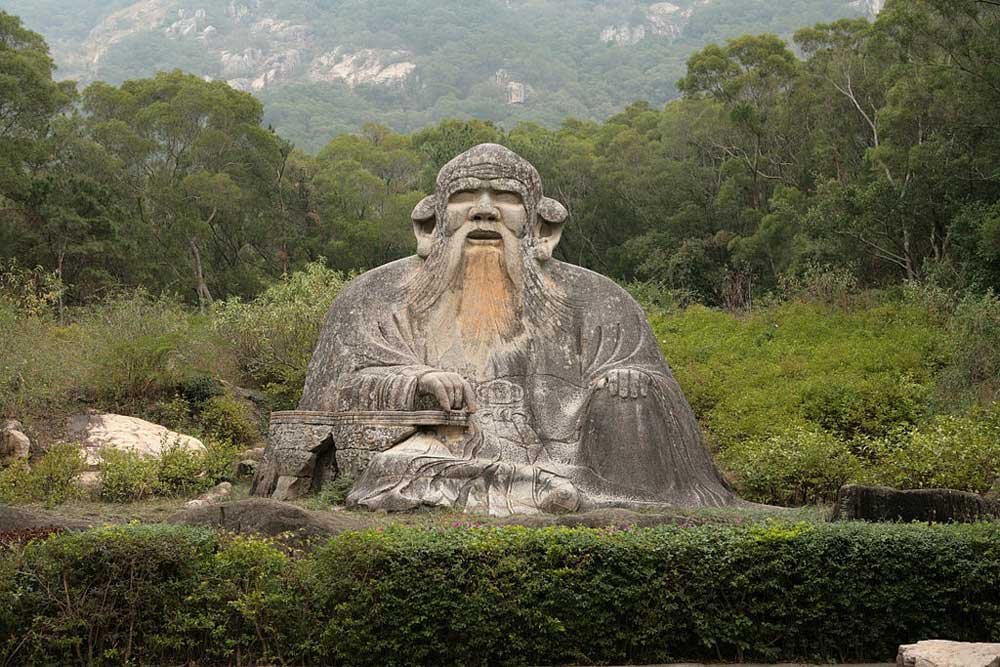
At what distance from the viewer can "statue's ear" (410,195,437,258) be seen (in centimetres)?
1240

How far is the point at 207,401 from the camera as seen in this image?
17547 millimetres

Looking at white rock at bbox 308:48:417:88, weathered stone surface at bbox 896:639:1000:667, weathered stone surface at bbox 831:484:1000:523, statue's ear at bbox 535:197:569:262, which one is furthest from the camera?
white rock at bbox 308:48:417:88

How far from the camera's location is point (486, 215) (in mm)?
12023

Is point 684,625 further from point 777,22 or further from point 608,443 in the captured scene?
point 777,22

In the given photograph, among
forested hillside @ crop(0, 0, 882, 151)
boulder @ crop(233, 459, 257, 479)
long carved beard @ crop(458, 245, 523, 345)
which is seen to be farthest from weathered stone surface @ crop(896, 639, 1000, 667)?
forested hillside @ crop(0, 0, 882, 151)

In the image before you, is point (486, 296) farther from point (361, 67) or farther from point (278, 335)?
point (361, 67)

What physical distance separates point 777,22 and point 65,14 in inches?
2309

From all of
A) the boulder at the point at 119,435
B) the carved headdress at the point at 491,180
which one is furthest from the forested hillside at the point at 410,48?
the carved headdress at the point at 491,180

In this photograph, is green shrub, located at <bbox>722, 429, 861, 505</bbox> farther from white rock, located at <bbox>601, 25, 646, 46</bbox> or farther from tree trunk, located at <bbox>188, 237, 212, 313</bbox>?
white rock, located at <bbox>601, 25, 646, 46</bbox>

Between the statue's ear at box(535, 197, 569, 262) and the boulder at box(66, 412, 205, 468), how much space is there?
471cm

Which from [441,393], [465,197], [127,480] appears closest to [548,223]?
[465,197]

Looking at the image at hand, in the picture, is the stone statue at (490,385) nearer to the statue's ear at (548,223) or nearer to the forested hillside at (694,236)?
the statue's ear at (548,223)

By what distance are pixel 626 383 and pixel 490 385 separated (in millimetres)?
1254

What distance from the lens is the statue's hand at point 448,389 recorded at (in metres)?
10.9
